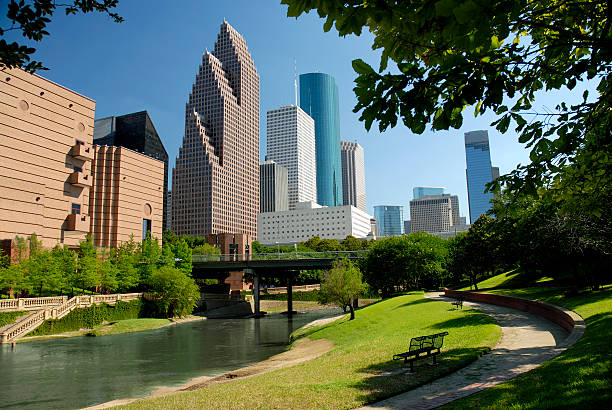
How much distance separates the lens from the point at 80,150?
223 feet

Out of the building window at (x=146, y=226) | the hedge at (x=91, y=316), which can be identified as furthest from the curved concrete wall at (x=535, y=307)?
the building window at (x=146, y=226)

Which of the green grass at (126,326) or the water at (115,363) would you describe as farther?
the green grass at (126,326)

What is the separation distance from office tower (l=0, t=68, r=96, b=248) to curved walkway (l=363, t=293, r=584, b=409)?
60.0 meters

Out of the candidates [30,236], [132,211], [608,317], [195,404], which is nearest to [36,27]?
[195,404]

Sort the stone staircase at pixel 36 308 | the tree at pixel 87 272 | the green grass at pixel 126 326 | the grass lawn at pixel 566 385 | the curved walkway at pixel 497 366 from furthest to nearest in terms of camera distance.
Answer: the tree at pixel 87 272
the green grass at pixel 126 326
the stone staircase at pixel 36 308
the curved walkway at pixel 497 366
the grass lawn at pixel 566 385

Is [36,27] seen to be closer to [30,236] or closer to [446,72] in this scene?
[446,72]

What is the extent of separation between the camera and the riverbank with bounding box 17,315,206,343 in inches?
1924

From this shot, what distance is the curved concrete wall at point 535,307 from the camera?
68.5 ft

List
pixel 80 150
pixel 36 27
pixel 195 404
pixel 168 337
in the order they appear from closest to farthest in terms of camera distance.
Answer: pixel 36 27 < pixel 195 404 < pixel 168 337 < pixel 80 150

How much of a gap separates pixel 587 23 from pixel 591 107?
2.24m

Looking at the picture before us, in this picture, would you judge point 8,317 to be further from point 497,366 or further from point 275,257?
point 275,257

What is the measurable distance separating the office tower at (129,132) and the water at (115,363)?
126263 millimetres

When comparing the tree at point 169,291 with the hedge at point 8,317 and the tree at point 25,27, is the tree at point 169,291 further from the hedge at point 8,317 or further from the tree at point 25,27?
the tree at point 25,27

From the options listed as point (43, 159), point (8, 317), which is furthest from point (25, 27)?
point (43, 159)
